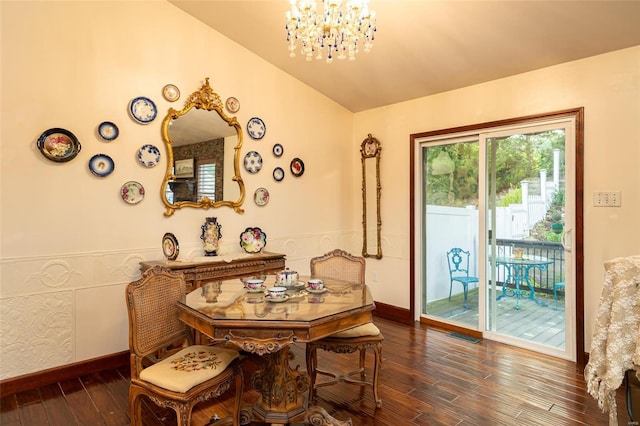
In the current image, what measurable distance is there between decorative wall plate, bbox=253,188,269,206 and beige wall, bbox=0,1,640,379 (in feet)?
0.22

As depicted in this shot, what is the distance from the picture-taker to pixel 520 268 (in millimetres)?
3523

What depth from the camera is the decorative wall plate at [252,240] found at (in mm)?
3643

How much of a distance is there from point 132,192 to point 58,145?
61 centimetres

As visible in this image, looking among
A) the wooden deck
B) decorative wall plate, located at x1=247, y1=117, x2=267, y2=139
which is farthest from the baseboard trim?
the wooden deck

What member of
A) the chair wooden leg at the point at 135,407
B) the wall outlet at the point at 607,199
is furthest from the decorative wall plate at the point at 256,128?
the wall outlet at the point at 607,199

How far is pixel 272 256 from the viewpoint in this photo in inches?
138

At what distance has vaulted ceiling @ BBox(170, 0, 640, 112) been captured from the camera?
2590mm

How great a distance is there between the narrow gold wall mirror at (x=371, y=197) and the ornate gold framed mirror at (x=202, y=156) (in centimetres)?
166

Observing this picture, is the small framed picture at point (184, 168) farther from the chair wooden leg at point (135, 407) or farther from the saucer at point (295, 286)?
the chair wooden leg at point (135, 407)

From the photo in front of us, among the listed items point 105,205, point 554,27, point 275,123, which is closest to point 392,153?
point 275,123

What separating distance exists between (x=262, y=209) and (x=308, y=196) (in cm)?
66

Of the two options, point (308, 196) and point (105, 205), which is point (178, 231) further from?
point (308, 196)

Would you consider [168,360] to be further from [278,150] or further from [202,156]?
[278,150]

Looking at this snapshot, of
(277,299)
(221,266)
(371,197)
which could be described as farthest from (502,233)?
(221,266)
